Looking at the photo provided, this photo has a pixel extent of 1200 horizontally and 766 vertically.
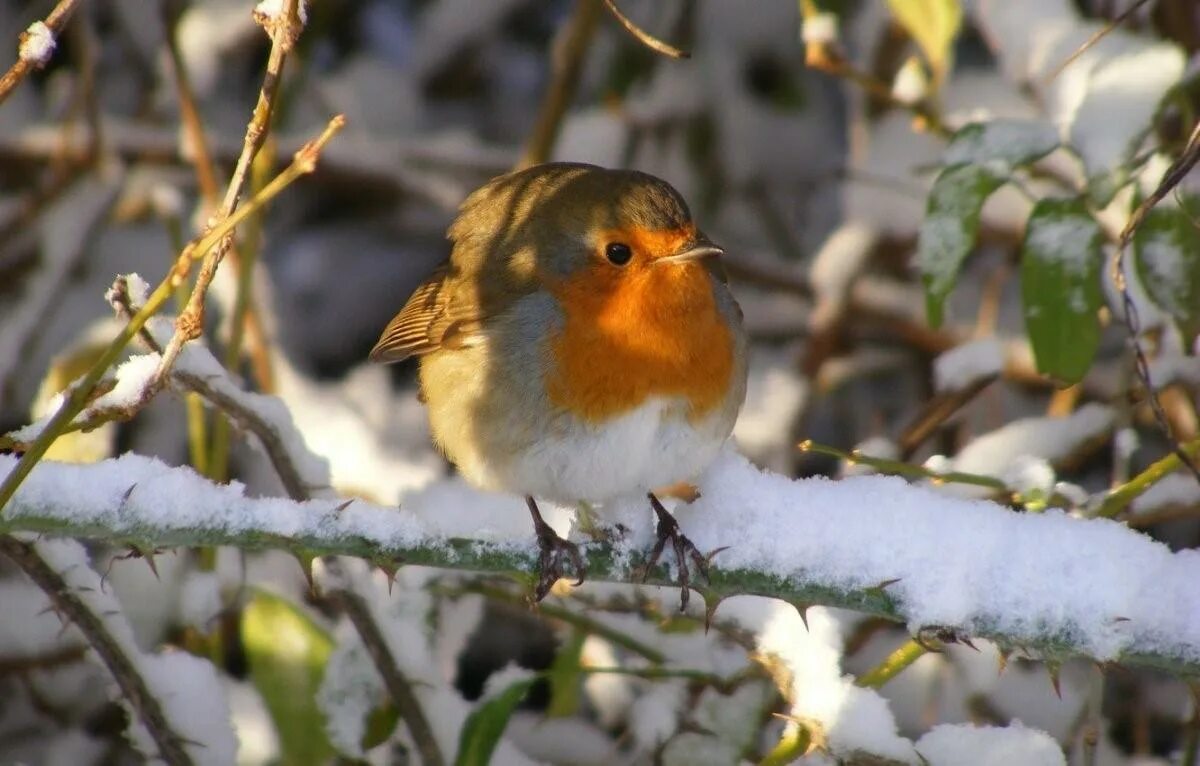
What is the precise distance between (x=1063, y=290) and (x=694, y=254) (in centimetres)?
71

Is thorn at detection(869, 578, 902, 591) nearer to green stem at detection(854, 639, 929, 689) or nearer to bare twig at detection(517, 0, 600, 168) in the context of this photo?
green stem at detection(854, 639, 929, 689)

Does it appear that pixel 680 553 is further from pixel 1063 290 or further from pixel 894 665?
pixel 1063 290

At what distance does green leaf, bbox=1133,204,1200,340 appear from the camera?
216cm

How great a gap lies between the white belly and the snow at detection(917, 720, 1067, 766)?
0.62m

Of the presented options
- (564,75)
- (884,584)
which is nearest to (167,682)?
(884,584)

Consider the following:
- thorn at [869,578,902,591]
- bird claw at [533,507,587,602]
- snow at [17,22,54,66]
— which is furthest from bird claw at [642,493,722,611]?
snow at [17,22,54,66]

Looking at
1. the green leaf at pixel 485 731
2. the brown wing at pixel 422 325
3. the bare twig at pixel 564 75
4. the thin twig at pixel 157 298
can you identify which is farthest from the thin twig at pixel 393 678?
the bare twig at pixel 564 75

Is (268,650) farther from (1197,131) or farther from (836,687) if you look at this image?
(1197,131)

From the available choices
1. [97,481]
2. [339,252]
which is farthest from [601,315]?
[339,252]

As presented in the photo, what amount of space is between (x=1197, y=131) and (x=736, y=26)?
105 inches

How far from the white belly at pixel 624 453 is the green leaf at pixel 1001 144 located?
0.63 meters

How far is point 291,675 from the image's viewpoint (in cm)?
254

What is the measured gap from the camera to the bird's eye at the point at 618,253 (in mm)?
2656

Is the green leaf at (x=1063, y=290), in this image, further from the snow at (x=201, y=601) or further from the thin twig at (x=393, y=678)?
the snow at (x=201, y=601)
